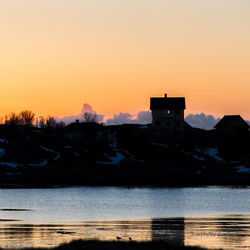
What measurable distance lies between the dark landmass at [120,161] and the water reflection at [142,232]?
216 ft

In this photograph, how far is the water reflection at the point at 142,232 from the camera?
169 feet

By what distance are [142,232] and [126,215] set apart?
1804 centimetres

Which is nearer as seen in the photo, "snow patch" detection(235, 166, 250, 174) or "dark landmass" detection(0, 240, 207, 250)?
"dark landmass" detection(0, 240, 207, 250)

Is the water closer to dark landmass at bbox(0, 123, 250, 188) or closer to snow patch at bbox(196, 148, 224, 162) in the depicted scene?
dark landmass at bbox(0, 123, 250, 188)

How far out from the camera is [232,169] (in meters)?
160

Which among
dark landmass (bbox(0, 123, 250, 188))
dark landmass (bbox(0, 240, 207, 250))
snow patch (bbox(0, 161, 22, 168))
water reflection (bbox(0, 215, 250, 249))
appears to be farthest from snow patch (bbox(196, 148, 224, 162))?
dark landmass (bbox(0, 240, 207, 250))

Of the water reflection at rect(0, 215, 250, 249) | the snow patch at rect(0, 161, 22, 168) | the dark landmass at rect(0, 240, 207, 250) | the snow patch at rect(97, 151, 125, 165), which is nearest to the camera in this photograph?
the dark landmass at rect(0, 240, 207, 250)

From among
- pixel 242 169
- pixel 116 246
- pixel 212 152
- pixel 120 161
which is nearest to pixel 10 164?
pixel 120 161

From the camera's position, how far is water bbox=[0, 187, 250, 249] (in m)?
54.7

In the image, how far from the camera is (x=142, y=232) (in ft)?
192

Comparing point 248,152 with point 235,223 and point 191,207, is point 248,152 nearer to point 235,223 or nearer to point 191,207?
point 191,207

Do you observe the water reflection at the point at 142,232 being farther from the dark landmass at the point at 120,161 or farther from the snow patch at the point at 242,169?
the snow patch at the point at 242,169

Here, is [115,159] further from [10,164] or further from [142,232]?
[142,232]

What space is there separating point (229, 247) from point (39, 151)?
121 m
